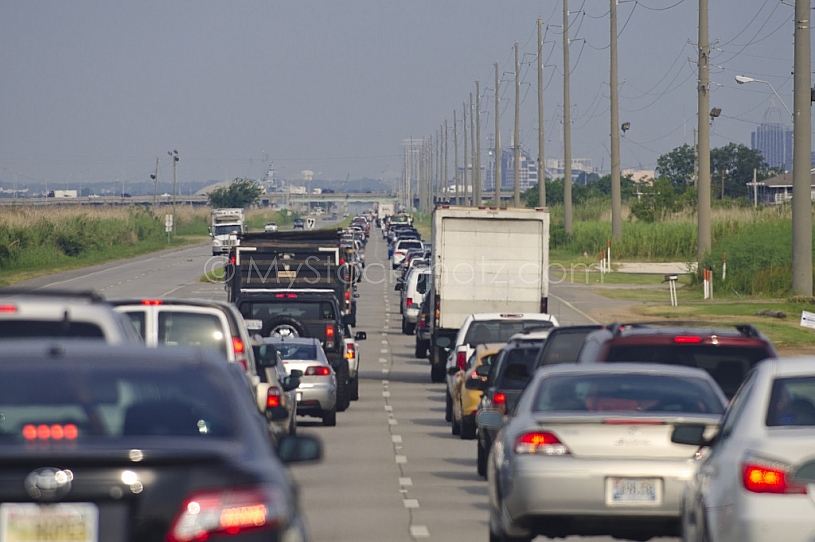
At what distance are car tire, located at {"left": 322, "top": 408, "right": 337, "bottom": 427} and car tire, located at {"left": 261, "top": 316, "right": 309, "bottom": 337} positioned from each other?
2.52 metres

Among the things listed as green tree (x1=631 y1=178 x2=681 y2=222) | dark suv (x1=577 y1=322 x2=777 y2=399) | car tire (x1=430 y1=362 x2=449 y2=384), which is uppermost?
green tree (x1=631 y1=178 x2=681 y2=222)

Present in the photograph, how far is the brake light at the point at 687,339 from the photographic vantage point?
12445mm

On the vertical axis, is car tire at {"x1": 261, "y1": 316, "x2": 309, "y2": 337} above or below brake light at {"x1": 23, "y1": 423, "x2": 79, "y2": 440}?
below

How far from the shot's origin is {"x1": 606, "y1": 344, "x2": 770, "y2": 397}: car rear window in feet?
40.7

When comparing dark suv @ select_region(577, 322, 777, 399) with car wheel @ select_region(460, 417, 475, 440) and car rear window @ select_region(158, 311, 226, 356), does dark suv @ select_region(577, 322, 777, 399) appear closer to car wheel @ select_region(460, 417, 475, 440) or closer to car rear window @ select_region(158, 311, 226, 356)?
car rear window @ select_region(158, 311, 226, 356)

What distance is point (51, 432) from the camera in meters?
5.92

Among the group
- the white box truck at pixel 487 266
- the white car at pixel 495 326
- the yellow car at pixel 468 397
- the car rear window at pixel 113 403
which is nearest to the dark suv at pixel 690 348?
the yellow car at pixel 468 397

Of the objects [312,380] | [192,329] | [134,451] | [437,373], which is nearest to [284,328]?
[312,380]

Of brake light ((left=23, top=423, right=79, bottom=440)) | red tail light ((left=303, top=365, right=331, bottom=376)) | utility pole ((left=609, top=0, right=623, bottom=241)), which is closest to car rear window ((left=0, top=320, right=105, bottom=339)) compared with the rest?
brake light ((left=23, top=423, right=79, bottom=440))

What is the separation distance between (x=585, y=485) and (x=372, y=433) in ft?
34.1

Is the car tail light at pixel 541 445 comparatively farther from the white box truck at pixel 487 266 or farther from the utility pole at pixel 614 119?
the utility pole at pixel 614 119

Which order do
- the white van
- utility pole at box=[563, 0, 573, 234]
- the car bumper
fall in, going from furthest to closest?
utility pole at box=[563, 0, 573, 234] → the white van → the car bumper

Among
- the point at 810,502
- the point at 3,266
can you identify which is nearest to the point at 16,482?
the point at 810,502

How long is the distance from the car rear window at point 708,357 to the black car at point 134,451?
6276 millimetres
